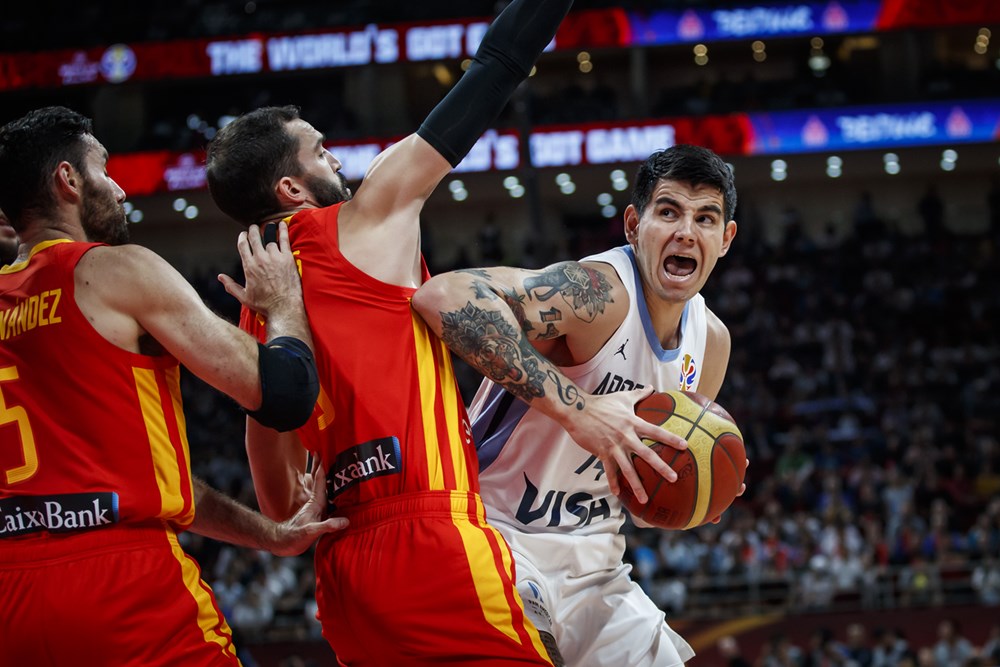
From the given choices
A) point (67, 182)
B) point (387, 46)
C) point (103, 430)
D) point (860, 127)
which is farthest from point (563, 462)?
point (387, 46)

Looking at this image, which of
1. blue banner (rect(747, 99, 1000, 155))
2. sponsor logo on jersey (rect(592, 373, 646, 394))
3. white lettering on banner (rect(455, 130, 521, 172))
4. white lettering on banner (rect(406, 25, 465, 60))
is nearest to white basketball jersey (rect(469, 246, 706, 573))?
sponsor logo on jersey (rect(592, 373, 646, 394))

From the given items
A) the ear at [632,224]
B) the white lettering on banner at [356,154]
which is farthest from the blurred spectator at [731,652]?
the white lettering on banner at [356,154]

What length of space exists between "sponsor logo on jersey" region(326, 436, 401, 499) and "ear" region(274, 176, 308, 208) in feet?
2.79

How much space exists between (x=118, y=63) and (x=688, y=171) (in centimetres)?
2233

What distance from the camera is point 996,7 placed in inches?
870

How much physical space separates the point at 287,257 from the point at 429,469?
75cm

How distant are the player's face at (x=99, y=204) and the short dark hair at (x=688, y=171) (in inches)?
72.6

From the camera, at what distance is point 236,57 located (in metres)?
23.9

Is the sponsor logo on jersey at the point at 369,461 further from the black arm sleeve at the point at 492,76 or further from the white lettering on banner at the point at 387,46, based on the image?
the white lettering on banner at the point at 387,46

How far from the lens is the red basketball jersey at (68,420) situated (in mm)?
2930

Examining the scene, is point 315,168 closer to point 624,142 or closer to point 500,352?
point 500,352

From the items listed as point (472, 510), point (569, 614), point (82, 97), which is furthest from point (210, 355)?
point (82, 97)

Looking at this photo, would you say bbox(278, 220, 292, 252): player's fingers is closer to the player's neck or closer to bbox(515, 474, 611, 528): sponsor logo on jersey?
bbox(515, 474, 611, 528): sponsor logo on jersey

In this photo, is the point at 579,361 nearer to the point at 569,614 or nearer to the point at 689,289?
the point at 689,289
